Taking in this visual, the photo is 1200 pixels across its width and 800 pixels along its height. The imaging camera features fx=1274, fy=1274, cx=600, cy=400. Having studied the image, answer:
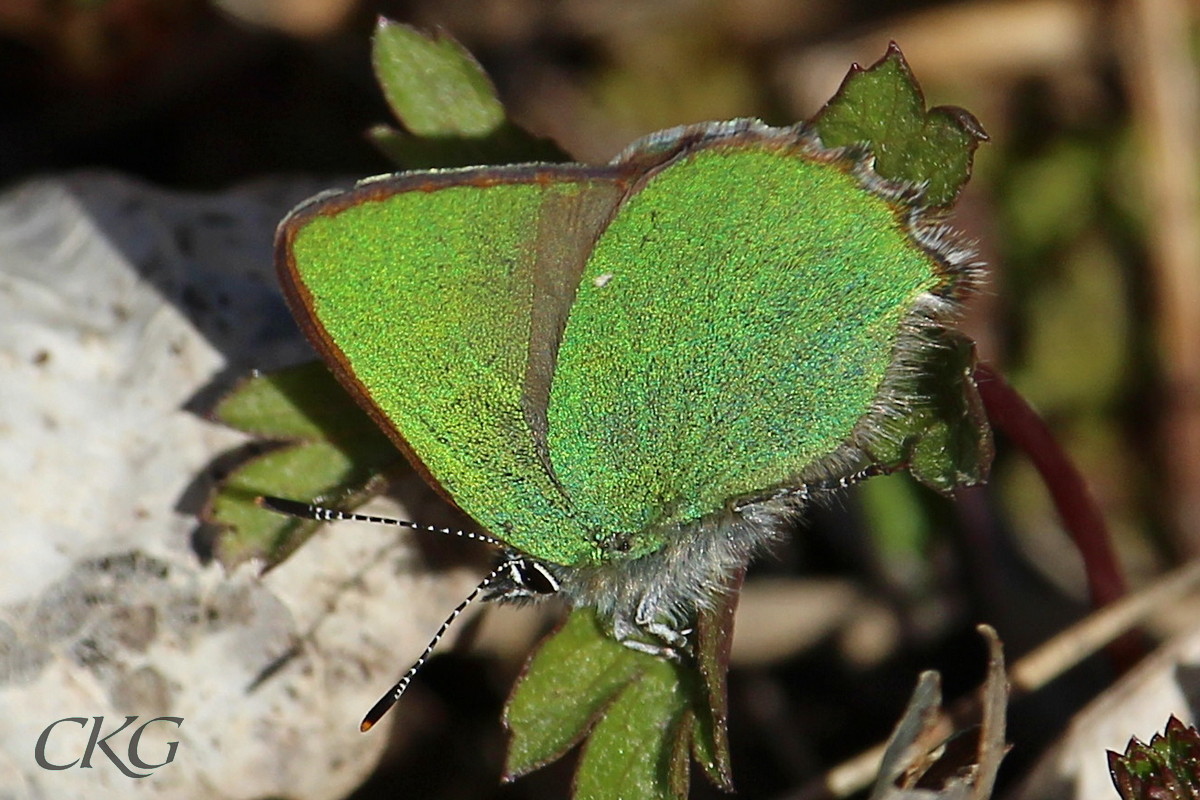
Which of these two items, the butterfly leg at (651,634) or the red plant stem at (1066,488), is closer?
the butterfly leg at (651,634)

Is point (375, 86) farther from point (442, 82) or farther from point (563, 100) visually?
point (442, 82)

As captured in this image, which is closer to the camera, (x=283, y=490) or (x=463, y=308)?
(x=463, y=308)

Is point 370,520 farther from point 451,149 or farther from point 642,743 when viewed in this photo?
point 451,149

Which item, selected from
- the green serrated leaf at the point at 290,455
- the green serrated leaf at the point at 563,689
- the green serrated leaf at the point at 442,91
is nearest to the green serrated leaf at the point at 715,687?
the green serrated leaf at the point at 563,689

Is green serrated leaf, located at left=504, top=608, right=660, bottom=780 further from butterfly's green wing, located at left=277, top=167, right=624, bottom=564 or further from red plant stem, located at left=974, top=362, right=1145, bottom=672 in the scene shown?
red plant stem, located at left=974, top=362, right=1145, bottom=672

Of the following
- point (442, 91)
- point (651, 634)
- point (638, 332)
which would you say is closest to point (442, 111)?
point (442, 91)

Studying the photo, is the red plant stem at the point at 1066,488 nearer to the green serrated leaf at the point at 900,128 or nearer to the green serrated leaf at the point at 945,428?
the green serrated leaf at the point at 945,428

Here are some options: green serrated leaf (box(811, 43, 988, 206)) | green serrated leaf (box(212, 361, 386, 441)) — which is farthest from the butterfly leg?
green serrated leaf (box(811, 43, 988, 206))
